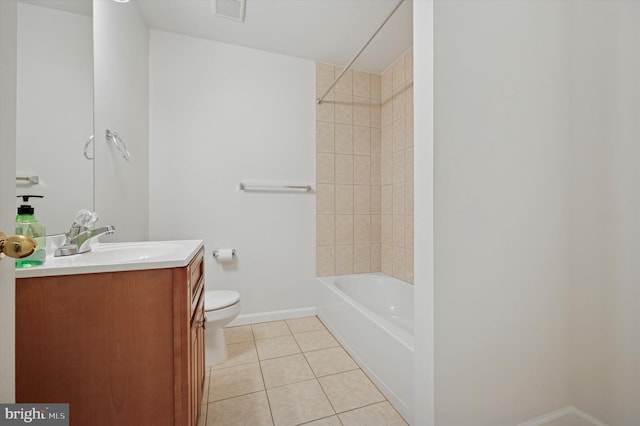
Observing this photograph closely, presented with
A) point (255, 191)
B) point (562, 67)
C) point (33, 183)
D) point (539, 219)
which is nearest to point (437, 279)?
point (539, 219)

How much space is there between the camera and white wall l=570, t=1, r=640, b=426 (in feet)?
3.32

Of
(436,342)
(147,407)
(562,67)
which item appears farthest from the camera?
(562,67)

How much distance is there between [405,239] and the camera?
7.65ft

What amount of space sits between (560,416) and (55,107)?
2.56m

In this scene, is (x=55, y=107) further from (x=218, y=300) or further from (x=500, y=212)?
(x=500, y=212)

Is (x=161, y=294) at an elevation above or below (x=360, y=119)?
below

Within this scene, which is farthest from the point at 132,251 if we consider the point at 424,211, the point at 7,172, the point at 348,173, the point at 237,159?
the point at 348,173

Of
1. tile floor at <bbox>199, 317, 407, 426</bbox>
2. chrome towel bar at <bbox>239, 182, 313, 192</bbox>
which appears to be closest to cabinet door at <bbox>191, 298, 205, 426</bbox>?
tile floor at <bbox>199, 317, 407, 426</bbox>

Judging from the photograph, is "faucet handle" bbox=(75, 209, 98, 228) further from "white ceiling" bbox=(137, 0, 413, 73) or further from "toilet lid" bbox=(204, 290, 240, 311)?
"white ceiling" bbox=(137, 0, 413, 73)

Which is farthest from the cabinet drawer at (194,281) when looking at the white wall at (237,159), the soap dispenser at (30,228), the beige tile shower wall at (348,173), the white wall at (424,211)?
the beige tile shower wall at (348,173)

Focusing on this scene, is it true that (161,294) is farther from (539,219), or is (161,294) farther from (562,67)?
(562,67)

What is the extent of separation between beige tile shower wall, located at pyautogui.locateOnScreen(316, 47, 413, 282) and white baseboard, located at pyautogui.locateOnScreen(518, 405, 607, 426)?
1.22 meters

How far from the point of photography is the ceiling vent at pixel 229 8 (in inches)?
69.3

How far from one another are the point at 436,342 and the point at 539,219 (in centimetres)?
73
